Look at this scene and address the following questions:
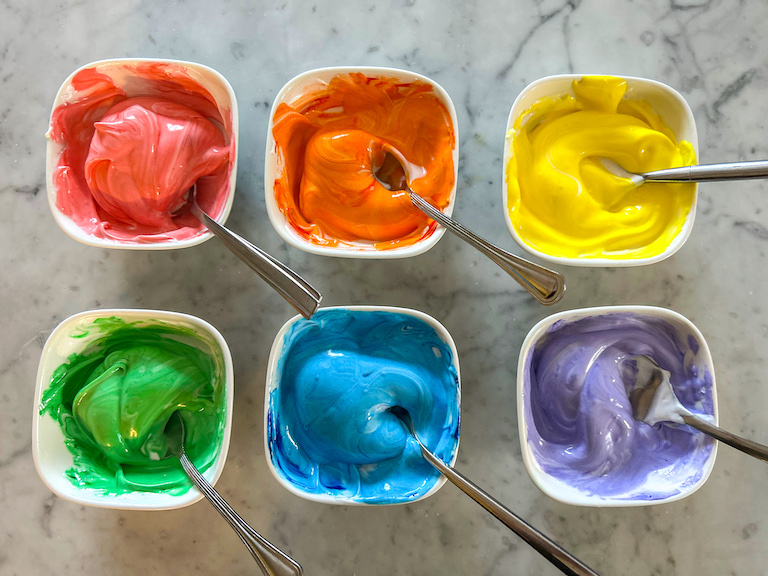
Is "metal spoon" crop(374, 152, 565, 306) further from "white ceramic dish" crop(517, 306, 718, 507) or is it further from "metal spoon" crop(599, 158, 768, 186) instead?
"metal spoon" crop(599, 158, 768, 186)

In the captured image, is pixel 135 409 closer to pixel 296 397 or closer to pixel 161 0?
pixel 296 397

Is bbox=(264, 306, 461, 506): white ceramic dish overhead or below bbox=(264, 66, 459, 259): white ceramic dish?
below

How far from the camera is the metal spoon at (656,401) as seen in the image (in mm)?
1162

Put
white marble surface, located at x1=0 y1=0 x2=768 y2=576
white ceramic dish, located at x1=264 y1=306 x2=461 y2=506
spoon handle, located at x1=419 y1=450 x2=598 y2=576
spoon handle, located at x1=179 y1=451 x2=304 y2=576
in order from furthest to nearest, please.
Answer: white marble surface, located at x1=0 y1=0 x2=768 y2=576, white ceramic dish, located at x1=264 y1=306 x2=461 y2=506, spoon handle, located at x1=179 y1=451 x2=304 y2=576, spoon handle, located at x1=419 y1=450 x2=598 y2=576

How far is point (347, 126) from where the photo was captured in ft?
4.14

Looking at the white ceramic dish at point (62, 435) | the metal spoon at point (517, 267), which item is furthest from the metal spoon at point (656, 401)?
the white ceramic dish at point (62, 435)

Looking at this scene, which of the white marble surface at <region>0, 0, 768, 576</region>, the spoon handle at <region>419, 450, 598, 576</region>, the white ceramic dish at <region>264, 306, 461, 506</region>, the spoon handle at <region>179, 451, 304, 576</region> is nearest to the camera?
the spoon handle at <region>419, 450, 598, 576</region>

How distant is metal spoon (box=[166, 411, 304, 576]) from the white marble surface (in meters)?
0.13

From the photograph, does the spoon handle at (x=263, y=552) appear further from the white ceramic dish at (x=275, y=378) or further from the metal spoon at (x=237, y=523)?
the white ceramic dish at (x=275, y=378)

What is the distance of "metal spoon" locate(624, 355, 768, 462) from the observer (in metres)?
1.16

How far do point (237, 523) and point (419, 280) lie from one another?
634 mm

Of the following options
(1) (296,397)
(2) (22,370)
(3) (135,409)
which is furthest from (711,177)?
(2) (22,370)

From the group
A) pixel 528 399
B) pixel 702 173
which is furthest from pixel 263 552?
pixel 702 173

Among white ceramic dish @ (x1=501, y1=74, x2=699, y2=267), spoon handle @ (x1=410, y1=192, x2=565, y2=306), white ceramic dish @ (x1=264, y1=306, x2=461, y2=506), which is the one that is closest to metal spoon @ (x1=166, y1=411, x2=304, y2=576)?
white ceramic dish @ (x1=264, y1=306, x2=461, y2=506)
